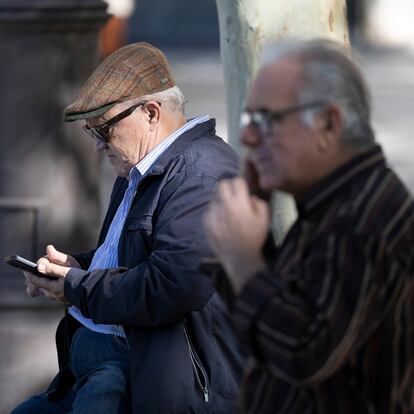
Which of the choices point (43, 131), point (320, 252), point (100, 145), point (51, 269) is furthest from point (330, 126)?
point (43, 131)

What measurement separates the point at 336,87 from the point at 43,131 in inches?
136

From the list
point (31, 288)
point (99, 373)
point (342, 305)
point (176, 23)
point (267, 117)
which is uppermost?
point (267, 117)

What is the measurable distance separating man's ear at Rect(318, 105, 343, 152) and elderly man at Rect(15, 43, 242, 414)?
1.12 meters

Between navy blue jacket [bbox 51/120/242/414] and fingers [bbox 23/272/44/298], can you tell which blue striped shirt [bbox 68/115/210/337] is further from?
fingers [bbox 23/272/44/298]

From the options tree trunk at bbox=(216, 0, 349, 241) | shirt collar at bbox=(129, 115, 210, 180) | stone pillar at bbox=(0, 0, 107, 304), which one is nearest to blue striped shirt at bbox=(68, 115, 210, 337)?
shirt collar at bbox=(129, 115, 210, 180)

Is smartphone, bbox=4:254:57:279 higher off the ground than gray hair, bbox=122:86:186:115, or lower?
lower

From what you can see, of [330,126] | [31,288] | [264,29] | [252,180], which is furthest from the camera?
[264,29]

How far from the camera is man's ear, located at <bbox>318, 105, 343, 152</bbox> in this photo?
2.49m

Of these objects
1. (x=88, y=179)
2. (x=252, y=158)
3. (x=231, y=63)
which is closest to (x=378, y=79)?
(x=88, y=179)

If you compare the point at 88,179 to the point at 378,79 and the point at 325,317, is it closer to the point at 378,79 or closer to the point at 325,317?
the point at 325,317

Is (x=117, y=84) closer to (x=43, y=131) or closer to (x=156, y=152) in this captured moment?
(x=156, y=152)

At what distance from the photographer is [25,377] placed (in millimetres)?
6059

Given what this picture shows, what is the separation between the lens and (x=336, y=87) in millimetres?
2514

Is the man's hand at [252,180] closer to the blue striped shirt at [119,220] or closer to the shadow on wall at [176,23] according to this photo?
the blue striped shirt at [119,220]
